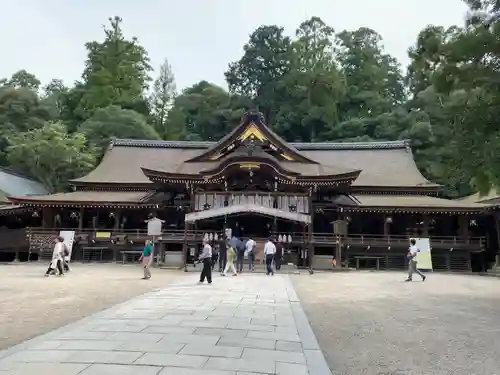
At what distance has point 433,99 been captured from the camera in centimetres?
4753

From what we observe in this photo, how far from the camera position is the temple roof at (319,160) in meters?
30.0

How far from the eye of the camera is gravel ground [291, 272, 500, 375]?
17.7 feet

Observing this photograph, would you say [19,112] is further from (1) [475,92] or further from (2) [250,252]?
(1) [475,92]

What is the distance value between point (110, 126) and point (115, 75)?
42.8 feet

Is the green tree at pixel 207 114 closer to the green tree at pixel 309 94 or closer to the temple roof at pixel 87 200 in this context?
the green tree at pixel 309 94

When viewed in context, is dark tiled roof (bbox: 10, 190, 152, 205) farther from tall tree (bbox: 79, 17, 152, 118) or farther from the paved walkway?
tall tree (bbox: 79, 17, 152, 118)

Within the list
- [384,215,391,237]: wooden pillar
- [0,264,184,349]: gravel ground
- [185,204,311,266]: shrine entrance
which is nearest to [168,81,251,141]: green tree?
[185,204,311,266]: shrine entrance

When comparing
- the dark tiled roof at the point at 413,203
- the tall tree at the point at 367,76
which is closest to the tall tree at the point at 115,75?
the tall tree at the point at 367,76

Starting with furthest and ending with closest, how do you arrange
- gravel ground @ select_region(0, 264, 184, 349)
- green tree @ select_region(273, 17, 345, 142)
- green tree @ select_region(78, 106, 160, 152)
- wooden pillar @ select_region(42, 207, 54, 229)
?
green tree @ select_region(273, 17, 345, 142), green tree @ select_region(78, 106, 160, 152), wooden pillar @ select_region(42, 207, 54, 229), gravel ground @ select_region(0, 264, 184, 349)

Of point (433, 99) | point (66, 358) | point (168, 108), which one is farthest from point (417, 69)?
point (168, 108)

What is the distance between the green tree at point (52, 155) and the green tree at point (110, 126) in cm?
492

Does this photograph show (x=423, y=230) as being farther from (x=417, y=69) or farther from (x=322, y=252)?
(x=417, y=69)

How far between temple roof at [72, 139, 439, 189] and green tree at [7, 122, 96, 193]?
3.58 meters

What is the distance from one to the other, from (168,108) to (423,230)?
42524mm
